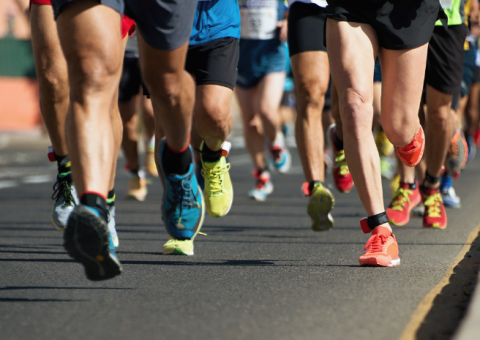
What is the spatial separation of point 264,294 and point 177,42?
3.70ft

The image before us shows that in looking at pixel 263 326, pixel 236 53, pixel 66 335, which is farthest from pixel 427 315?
pixel 236 53

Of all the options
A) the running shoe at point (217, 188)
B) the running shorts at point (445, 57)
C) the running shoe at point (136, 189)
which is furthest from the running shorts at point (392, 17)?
the running shoe at point (136, 189)

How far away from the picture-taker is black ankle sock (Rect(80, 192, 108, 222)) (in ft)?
9.20

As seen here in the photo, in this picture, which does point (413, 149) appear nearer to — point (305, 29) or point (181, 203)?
point (181, 203)

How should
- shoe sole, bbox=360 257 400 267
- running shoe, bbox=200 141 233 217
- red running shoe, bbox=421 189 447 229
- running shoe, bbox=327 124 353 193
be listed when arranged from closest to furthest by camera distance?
shoe sole, bbox=360 257 400 267 < running shoe, bbox=200 141 233 217 < red running shoe, bbox=421 189 447 229 < running shoe, bbox=327 124 353 193

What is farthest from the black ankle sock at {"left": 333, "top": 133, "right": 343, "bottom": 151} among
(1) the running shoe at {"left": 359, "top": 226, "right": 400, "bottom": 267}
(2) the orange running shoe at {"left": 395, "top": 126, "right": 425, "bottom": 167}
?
(1) the running shoe at {"left": 359, "top": 226, "right": 400, "bottom": 267}

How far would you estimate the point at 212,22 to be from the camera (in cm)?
440

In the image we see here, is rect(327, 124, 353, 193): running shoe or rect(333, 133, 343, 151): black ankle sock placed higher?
rect(333, 133, 343, 151): black ankle sock

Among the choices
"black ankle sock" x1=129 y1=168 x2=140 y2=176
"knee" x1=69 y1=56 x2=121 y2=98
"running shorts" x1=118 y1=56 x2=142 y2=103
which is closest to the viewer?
"knee" x1=69 y1=56 x2=121 y2=98

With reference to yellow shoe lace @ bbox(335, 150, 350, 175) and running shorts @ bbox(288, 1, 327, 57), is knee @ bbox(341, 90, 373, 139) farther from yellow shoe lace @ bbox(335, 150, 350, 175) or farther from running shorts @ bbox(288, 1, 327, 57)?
yellow shoe lace @ bbox(335, 150, 350, 175)

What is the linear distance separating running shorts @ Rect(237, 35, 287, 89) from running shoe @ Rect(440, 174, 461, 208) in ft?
6.95

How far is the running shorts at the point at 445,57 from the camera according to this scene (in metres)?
5.23

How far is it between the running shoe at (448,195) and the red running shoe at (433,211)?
147cm

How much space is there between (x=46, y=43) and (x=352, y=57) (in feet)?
5.47
